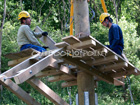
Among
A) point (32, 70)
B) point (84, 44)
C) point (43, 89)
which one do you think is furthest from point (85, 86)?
point (32, 70)

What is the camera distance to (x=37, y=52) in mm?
6121

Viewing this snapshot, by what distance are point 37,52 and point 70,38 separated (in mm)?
1005

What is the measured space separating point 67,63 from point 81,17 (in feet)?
→ 3.50

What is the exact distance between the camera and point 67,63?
6.34 m

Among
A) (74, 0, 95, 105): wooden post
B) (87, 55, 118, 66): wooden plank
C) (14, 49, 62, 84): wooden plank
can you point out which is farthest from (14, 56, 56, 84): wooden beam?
(74, 0, 95, 105): wooden post

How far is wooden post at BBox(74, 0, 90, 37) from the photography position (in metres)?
6.52

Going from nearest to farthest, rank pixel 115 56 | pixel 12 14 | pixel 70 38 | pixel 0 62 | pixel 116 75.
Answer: pixel 70 38, pixel 115 56, pixel 116 75, pixel 0 62, pixel 12 14

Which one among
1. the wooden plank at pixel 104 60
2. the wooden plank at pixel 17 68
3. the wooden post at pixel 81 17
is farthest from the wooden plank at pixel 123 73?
the wooden plank at pixel 17 68

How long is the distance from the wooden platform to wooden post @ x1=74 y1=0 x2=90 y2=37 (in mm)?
635

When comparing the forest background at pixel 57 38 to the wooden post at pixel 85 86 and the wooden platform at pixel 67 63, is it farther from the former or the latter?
the wooden post at pixel 85 86

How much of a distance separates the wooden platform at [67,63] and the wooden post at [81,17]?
63 cm

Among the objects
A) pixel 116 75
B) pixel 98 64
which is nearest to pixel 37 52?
pixel 98 64

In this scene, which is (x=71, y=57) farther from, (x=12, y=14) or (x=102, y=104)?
(x=12, y=14)

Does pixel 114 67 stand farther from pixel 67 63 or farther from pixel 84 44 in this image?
pixel 84 44
